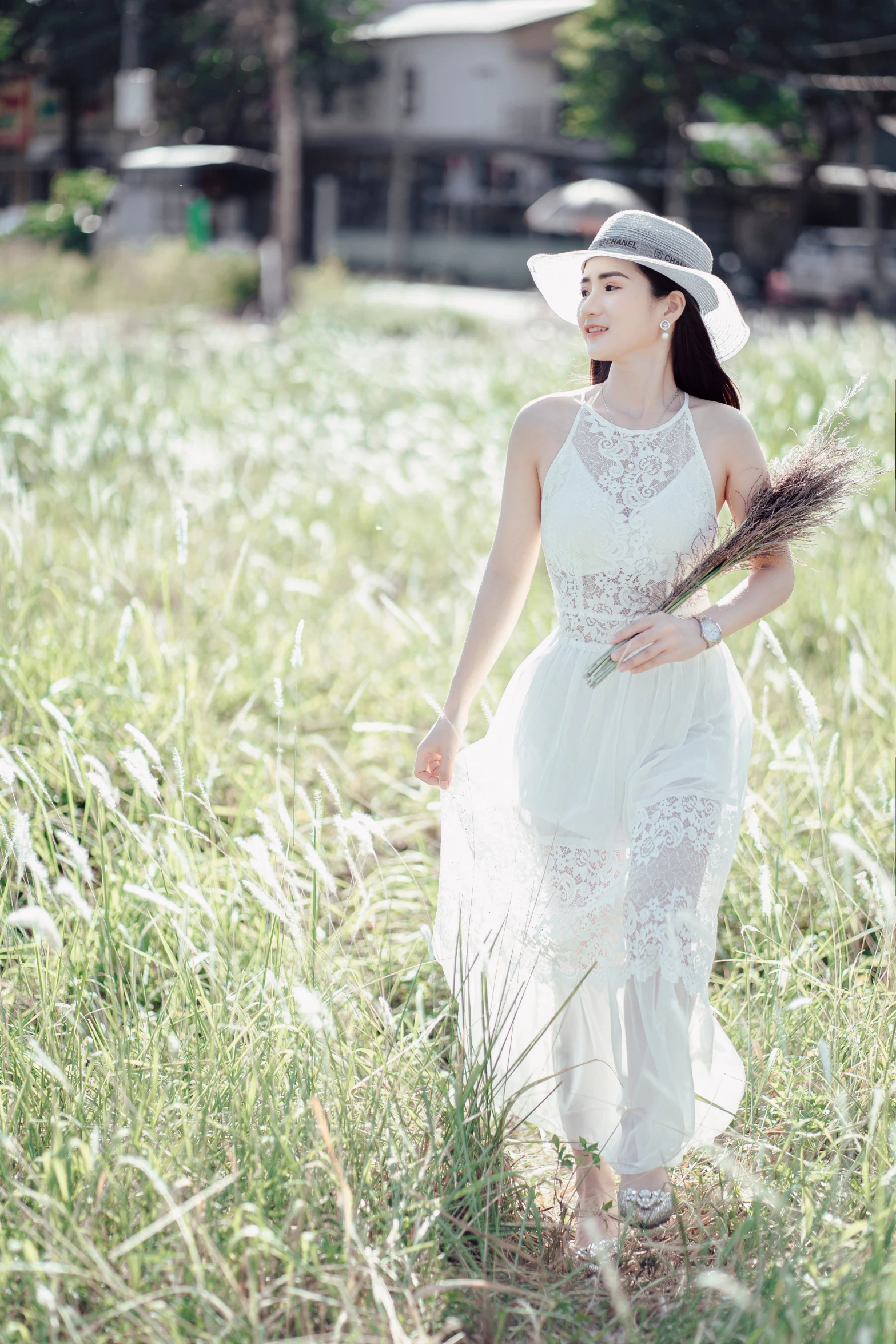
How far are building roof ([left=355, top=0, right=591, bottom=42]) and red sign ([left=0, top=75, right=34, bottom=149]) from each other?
2898 cm

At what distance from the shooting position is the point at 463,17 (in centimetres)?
3947

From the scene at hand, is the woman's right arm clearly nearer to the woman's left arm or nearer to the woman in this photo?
the woman

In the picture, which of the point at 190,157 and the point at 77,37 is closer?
the point at 77,37

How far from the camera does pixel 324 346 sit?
1269 centimetres

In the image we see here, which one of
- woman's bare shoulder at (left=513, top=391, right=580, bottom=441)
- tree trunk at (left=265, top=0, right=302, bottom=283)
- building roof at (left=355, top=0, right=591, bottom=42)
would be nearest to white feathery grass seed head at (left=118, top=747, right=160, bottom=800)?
woman's bare shoulder at (left=513, top=391, right=580, bottom=441)

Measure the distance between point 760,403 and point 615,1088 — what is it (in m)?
6.07

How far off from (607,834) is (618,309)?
3.14 ft

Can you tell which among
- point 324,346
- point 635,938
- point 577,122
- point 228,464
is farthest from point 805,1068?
point 577,122

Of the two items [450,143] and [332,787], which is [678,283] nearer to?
[332,787]

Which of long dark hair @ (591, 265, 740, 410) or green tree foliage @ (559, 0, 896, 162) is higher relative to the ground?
green tree foliage @ (559, 0, 896, 162)

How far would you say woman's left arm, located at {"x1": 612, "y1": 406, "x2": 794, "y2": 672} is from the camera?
2.34 m

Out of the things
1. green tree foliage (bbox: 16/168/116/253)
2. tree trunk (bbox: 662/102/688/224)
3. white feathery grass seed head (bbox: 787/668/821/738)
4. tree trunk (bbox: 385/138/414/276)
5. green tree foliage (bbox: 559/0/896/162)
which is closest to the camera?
white feathery grass seed head (bbox: 787/668/821/738)

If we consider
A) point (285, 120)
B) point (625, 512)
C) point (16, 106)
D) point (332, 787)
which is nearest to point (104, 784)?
point (332, 787)

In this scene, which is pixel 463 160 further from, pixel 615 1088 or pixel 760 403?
pixel 615 1088
